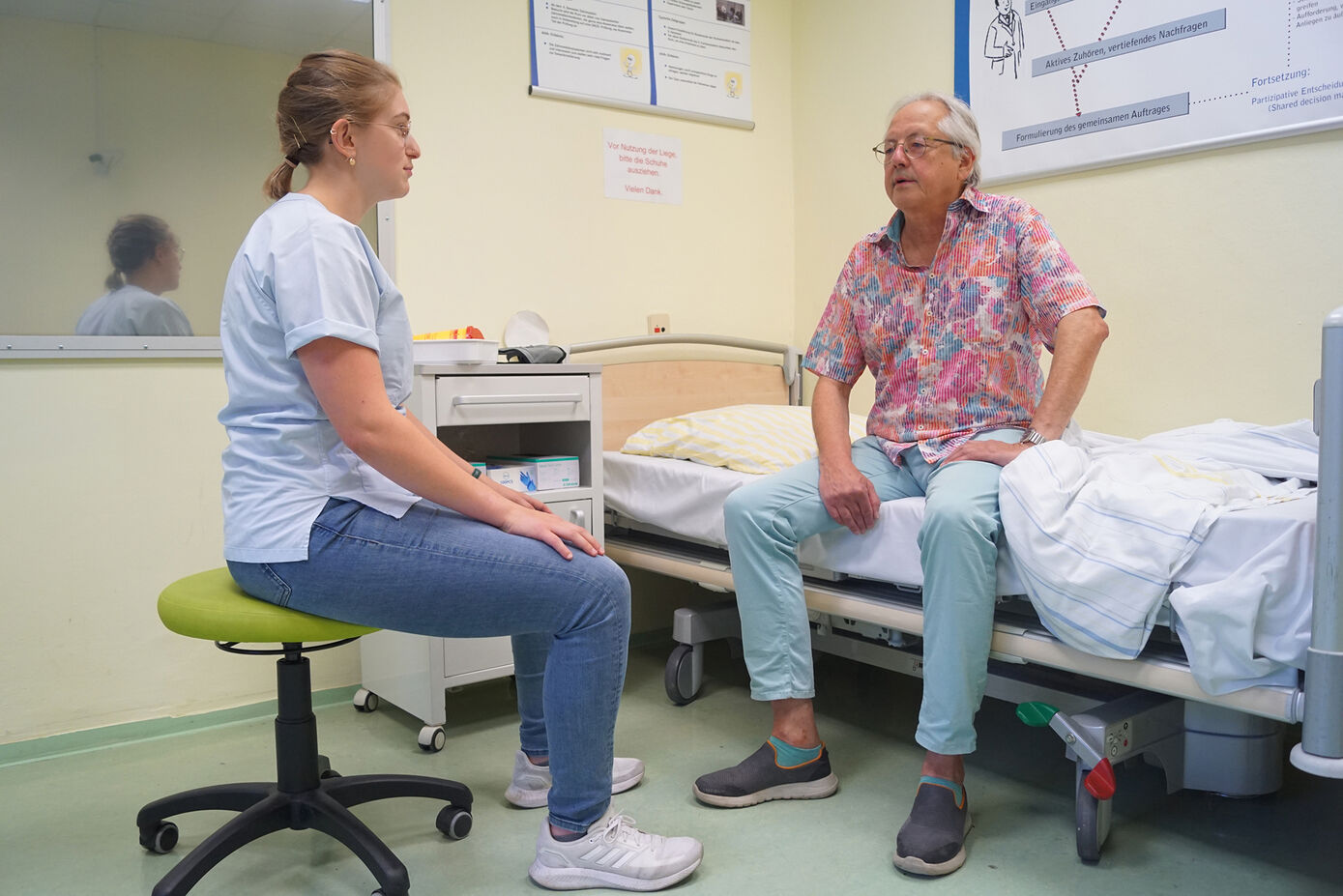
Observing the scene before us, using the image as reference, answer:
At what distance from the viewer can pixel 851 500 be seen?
6.59 ft

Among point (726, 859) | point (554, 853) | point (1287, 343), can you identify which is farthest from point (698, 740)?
point (1287, 343)

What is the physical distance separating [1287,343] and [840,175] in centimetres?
149

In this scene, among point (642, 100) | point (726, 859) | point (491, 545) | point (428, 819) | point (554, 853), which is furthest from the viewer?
point (642, 100)

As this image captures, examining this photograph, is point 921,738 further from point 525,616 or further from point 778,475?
point 525,616

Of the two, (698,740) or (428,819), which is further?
(698,740)

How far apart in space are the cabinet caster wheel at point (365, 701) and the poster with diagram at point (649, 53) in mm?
1728

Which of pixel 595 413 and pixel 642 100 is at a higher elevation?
pixel 642 100

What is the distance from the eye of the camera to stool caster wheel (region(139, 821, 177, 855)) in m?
1.79

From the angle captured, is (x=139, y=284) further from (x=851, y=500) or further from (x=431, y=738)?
(x=851, y=500)

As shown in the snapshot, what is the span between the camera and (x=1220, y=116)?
235 centimetres

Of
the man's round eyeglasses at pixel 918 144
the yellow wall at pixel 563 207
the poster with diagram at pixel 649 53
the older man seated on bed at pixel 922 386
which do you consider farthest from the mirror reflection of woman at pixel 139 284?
the man's round eyeglasses at pixel 918 144

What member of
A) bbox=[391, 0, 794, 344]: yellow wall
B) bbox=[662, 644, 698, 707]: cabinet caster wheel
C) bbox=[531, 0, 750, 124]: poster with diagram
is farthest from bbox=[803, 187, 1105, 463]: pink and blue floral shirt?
bbox=[531, 0, 750, 124]: poster with diagram

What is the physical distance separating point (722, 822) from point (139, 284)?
5.89ft

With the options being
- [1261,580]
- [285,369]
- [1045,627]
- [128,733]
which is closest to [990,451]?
[1045,627]
